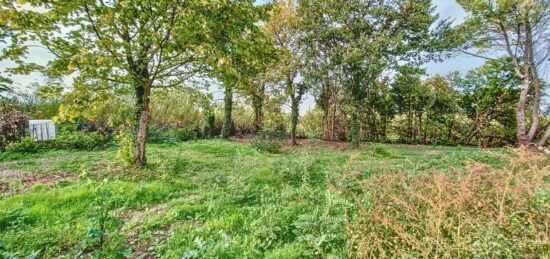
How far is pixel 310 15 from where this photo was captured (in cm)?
1024

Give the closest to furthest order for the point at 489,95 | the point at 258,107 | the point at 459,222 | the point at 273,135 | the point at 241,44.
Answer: the point at 459,222, the point at 241,44, the point at 273,135, the point at 489,95, the point at 258,107

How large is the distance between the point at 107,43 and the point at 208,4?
2.04 meters

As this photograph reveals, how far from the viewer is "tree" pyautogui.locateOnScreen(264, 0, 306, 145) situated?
10.8 metres

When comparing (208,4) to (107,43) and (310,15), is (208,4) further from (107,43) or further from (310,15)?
(310,15)

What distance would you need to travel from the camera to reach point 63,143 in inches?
340

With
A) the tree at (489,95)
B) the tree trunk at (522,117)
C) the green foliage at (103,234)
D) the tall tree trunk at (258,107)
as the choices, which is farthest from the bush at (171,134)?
the tree trunk at (522,117)

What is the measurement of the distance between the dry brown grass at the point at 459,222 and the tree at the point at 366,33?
23.7 ft

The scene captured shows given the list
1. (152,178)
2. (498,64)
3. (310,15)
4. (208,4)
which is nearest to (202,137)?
(310,15)

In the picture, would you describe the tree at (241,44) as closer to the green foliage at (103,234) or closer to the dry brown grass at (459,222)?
the green foliage at (103,234)

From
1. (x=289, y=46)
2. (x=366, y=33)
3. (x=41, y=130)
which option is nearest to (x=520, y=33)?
(x=366, y=33)

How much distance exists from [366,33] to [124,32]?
7.94 meters

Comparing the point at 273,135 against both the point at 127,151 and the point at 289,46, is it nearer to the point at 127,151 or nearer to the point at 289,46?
the point at 289,46

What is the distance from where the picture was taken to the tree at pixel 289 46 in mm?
10750

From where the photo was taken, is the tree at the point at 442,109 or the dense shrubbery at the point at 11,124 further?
the tree at the point at 442,109
